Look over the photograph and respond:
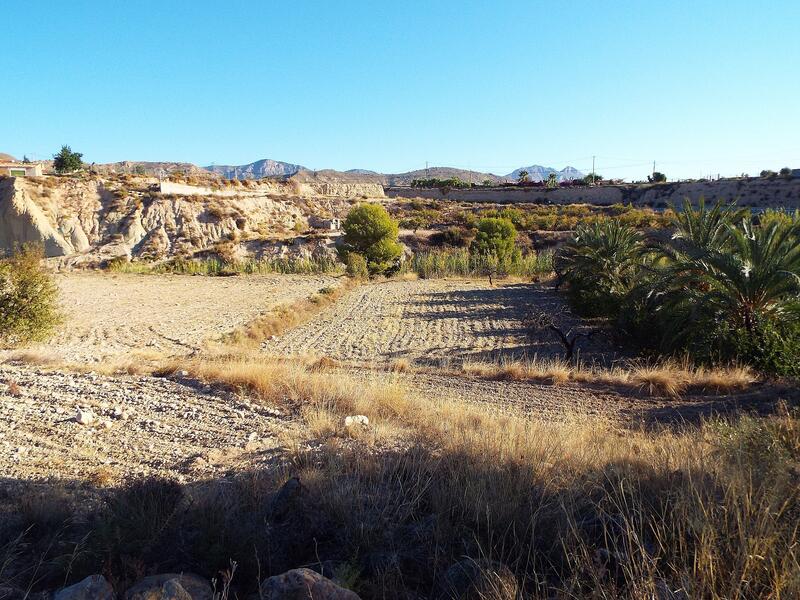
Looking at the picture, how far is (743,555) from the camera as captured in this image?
2.55 m

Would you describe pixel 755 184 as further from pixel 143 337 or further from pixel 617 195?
pixel 143 337

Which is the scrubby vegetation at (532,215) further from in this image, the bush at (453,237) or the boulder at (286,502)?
the boulder at (286,502)

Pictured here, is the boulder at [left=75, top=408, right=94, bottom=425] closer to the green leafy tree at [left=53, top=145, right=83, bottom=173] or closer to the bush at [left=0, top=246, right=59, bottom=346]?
the bush at [left=0, top=246, right=59, bottom=346]

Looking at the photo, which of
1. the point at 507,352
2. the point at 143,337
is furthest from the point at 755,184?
the point at 143,337

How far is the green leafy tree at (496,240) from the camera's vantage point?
44469 mm

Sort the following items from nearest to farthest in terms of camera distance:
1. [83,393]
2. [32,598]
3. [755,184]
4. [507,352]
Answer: [32,598], [83,393], [507,352], [755,184]

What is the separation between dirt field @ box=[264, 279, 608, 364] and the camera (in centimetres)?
1571

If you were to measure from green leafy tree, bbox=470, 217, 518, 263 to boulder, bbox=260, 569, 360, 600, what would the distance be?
41.7 metres

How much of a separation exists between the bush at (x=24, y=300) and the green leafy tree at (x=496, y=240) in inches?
1318

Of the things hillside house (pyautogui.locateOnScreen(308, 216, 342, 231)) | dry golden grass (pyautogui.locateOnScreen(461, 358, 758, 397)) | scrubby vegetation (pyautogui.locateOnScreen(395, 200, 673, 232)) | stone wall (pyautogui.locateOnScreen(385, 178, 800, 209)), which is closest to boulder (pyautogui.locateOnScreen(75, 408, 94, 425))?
dry golden grass (pyautogui.locateOnScreen(461, 358, 758, 397))

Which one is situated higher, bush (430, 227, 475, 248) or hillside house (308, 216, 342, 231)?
hillside house (308, 216, 342, 231)

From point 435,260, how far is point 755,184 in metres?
45.7

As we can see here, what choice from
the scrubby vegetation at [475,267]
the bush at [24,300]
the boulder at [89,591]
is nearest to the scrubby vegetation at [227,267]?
the scrubby vegetation at [475,267]

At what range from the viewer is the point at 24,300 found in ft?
43.6
